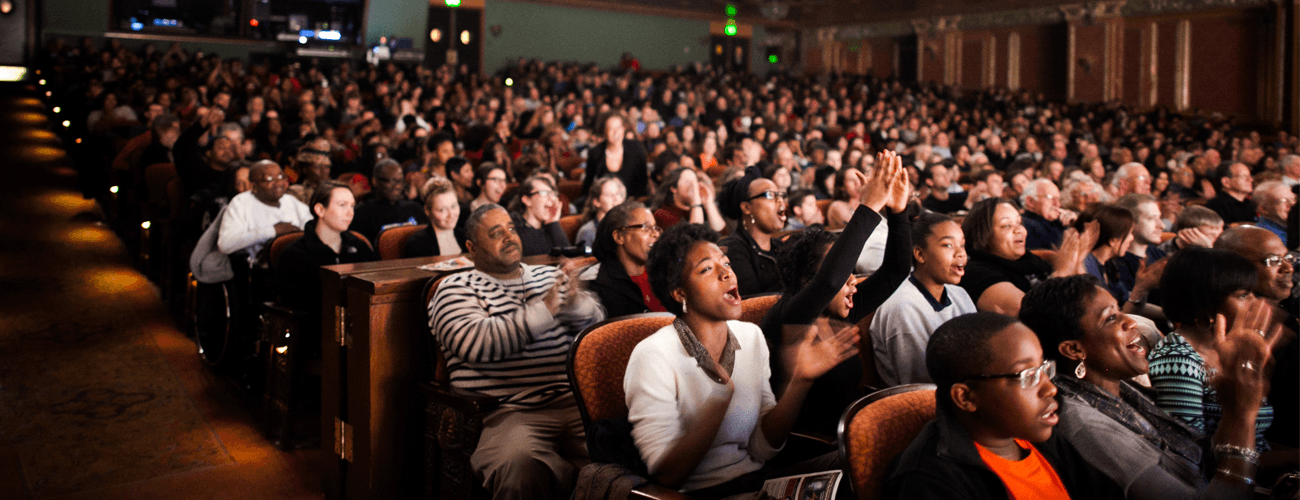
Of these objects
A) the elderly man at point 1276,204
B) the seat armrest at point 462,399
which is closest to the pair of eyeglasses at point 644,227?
the seat armrest at point 462,399

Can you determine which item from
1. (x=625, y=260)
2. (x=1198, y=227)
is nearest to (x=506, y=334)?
(x=625, y=260)

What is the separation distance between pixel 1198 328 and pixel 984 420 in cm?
98

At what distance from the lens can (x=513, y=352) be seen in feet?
7.23

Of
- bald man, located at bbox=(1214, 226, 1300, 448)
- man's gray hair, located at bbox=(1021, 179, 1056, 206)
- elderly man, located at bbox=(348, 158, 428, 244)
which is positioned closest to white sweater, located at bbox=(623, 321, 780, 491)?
bald man, located at bbox=(1214, 226, 1300, 448)

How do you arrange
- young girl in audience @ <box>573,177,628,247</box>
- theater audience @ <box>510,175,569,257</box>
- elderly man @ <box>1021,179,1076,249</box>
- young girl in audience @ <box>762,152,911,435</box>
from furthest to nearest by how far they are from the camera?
elderly man @ <box>1021,179,1076,249</box> → young girl in audience @ <box>573,177,628,247</box> → theater audience @ <box>510,175,569,257</box> → young girl in audience @ <box>762,152,911,435</box>

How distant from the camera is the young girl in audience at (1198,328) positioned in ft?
6.20

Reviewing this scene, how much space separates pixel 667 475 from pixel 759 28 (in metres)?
19.8

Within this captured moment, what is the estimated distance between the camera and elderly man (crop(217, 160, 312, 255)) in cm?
378

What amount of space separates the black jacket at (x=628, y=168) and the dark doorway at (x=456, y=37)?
11.3m

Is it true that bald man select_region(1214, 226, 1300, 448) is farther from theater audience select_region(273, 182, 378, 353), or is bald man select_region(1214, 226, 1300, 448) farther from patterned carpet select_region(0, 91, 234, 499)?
patterned carpet select_region(0, 91, 234, 499)

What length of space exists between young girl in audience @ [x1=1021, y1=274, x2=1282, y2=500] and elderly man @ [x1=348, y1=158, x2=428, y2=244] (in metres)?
3.18

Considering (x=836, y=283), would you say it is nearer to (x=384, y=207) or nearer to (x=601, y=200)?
(x=601, y=200)

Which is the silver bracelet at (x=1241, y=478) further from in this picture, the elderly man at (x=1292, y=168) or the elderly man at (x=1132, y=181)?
the elderly man at (x=1292, y=168)

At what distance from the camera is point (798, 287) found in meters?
2.29
